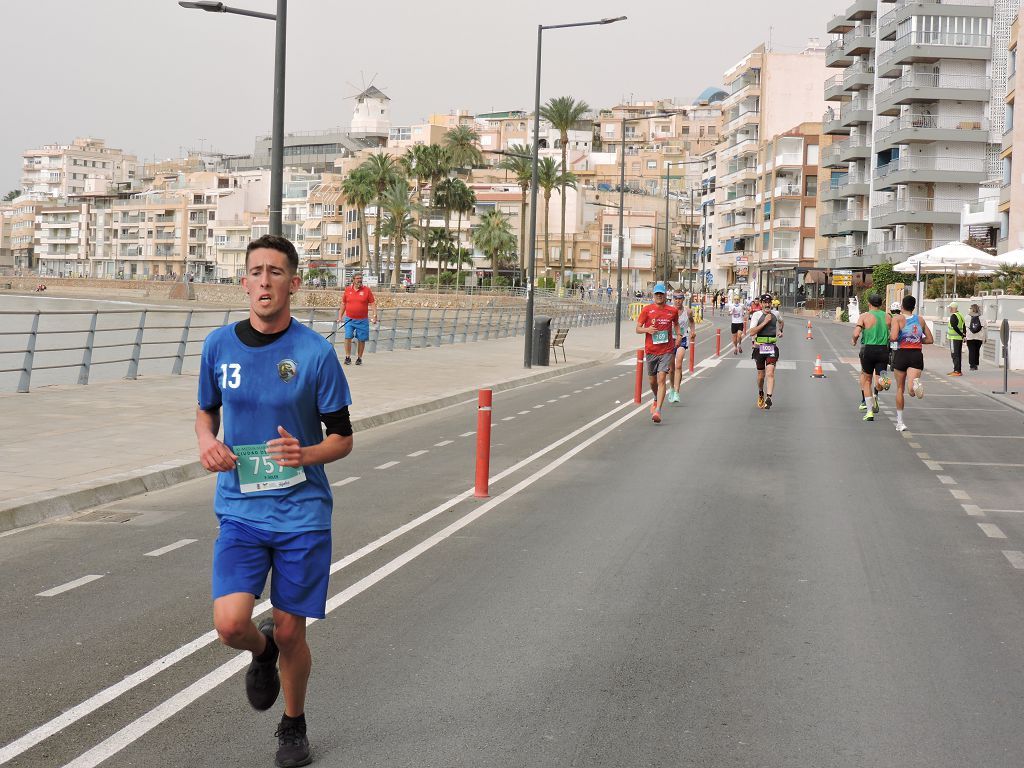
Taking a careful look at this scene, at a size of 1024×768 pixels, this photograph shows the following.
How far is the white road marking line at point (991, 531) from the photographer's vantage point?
383 inches

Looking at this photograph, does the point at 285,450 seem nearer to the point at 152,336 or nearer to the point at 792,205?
the point at 152,336

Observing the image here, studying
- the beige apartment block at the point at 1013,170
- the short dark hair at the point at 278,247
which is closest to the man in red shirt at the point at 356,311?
the short dark hair at the point at 278,247

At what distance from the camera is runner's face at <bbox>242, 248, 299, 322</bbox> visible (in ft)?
14.5

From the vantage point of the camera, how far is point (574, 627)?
6.64m

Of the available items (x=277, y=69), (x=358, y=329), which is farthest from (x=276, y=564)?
(x=358, y=329)

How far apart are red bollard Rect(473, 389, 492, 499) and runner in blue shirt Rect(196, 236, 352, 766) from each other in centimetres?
638

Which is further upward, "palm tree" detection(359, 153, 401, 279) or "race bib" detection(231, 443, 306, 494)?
"palm tree" detection(359, 153, 401, 279)

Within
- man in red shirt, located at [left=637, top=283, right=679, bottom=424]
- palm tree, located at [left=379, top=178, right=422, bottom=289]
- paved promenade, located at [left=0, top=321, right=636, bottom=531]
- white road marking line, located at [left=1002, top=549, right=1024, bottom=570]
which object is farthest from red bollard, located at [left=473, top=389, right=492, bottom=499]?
palm tree, located at [left=379, top=178, right=422, bottom=289]

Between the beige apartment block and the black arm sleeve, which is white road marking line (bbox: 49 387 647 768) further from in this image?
the beige apartment block

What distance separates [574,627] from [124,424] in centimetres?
1034

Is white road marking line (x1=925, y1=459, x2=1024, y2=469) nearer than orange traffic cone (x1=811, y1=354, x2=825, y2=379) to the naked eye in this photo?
Yes

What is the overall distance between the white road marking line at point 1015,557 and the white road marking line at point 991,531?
60 centimetres

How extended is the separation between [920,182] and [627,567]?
8025 cm

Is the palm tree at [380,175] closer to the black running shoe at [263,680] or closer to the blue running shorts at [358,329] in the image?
the blue running shorts at [358,329]
